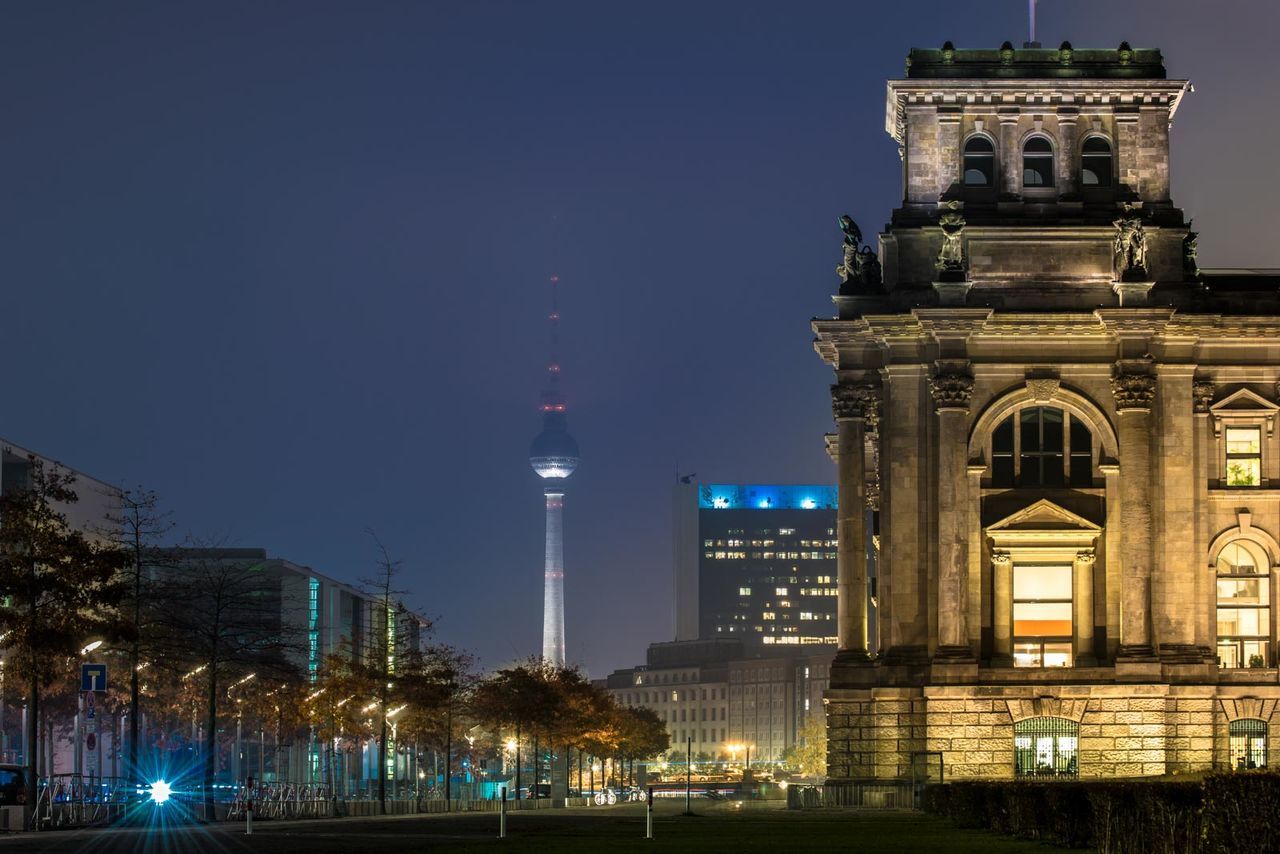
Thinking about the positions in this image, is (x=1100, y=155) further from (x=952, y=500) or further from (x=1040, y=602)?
(x=1040, y=602)

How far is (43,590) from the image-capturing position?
74375 millimetres

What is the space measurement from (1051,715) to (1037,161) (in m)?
24.8

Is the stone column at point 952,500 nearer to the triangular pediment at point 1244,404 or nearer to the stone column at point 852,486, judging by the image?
the stone column at point 852,486

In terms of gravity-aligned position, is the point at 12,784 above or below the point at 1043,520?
below

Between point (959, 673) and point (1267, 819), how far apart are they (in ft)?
194

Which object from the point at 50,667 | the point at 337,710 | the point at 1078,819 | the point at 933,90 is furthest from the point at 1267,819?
the point at 337,710

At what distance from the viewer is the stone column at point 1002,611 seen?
94.2 meters

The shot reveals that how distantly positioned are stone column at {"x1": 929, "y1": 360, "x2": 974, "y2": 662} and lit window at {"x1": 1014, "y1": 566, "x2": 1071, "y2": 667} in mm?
2952

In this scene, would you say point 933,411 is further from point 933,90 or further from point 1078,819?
point 1078,819

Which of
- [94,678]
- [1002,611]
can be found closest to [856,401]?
[1002,611]

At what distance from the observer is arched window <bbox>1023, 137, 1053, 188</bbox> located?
324ft

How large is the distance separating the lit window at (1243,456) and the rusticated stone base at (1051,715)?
931cm

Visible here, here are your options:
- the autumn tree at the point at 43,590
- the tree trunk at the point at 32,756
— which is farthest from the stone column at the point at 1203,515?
the tree trunk at the point at 32,756

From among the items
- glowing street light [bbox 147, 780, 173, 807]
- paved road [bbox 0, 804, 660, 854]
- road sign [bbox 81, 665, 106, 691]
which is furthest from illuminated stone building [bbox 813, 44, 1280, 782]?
road sign [bbox 81, 665, 106, 691]
